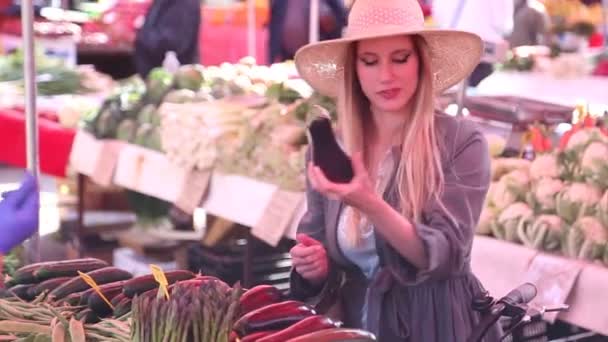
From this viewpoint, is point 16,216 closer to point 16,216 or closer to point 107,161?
point 16,216

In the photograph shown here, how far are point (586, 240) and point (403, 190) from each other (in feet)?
3.51

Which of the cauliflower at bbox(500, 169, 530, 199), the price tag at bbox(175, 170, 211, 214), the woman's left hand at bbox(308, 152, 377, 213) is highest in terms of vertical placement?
the woman's left hand at bbox(308, 152, 377, 213)

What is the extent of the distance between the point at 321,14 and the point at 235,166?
3.92 metres

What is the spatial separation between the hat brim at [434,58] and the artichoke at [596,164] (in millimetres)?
983

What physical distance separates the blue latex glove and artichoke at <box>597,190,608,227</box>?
1814 mm

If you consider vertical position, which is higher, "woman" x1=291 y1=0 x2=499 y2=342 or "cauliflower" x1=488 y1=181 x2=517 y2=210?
"woman" x1=291 y1=0 x2=499 y2=342

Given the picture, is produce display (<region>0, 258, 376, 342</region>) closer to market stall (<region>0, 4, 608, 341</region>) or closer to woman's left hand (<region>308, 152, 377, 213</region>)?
market stall (<region>0, 4, 608, 341</region>)

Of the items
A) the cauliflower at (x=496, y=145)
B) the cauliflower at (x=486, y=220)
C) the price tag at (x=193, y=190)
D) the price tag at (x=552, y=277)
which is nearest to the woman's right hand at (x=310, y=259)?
the price tag at (x=552, y=277)

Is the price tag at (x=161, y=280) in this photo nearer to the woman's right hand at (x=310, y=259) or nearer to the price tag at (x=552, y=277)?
the woman's right hand at (x=310, y=259)

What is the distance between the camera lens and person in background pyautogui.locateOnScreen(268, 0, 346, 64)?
809 cm

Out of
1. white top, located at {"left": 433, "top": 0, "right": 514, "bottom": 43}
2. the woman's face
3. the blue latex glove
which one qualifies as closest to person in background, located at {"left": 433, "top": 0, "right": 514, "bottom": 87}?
white top, located at {"left": 433, "top": 0, "right": 514, "bottom": 43}

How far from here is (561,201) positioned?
11.1ft

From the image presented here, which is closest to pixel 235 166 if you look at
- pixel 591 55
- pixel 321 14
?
pixel 321 14

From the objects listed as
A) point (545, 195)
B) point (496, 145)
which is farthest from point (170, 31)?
point (545, 195)
